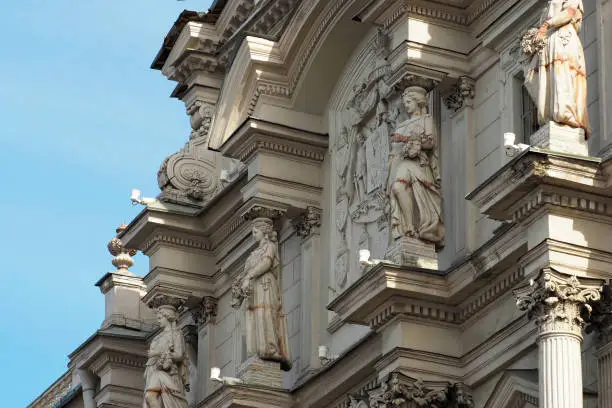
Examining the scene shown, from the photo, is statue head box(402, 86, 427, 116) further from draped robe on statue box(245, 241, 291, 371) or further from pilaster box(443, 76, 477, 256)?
draped robe on statue box(245, 241, 291, 371)

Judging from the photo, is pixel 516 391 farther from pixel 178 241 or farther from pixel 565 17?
pixel 178 241

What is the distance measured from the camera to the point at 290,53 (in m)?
32.2

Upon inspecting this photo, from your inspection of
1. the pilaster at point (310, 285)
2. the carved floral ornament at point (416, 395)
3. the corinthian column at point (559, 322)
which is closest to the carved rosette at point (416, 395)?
the carved floral ornament at point (416, 395)

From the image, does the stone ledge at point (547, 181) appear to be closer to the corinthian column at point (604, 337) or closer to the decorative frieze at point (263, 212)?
the corinthian column at point (604, 337)

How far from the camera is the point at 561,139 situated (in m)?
→ 25.4

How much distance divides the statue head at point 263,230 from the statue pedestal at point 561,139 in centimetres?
700

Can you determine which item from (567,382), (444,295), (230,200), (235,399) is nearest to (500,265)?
(444,295)

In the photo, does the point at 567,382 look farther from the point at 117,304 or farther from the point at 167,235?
the point at 117,304

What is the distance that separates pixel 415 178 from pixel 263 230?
13.8ft

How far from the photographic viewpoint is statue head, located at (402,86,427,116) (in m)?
28.7

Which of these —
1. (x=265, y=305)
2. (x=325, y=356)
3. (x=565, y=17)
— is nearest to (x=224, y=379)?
(x=265, y=305)

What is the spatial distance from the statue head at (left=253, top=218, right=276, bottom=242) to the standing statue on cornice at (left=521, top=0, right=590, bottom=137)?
20.8 feet

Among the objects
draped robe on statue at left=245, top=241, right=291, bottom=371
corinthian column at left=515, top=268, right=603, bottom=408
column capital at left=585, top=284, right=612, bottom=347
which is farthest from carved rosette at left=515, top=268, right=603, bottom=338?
draped robe on statue at left=245, top=241, right=291, bottom=371

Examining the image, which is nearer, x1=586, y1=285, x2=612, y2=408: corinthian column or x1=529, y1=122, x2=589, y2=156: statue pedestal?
x1=586, y1=285, x2=612, y2=408: corinthian column
